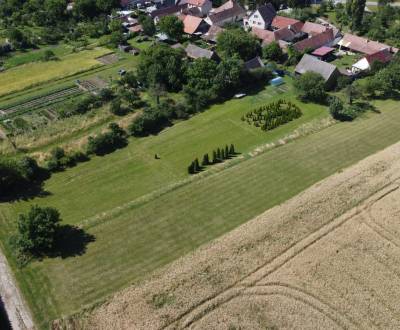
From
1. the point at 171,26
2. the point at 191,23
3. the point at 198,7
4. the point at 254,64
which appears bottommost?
the point at 254,64

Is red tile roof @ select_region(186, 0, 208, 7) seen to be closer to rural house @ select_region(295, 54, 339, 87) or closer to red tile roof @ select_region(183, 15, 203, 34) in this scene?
red tile roof @ select_region(183, 15, 203, 34)

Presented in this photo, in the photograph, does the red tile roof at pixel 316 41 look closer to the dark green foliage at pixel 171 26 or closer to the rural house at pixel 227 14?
the rural house at pixel 227 14

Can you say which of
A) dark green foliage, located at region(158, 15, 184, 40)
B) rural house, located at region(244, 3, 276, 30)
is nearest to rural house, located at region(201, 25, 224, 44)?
dark green foliage, located at region(158, 15, 184, 40)

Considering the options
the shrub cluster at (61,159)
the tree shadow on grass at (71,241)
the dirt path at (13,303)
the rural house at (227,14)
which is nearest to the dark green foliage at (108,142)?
the shrub cluster at (61,159)

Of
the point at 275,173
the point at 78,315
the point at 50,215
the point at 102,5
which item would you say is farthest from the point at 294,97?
the point at 102,5

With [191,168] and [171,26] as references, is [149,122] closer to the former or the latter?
[191,168]

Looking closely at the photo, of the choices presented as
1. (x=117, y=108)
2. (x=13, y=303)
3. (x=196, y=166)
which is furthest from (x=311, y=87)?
(x=13, y=303)
